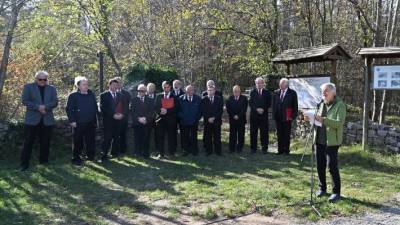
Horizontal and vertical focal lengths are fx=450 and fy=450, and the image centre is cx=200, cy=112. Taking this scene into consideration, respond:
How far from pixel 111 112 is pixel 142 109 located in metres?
0.64

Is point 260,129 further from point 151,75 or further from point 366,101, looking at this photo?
point 151,75

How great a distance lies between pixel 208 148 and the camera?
983 centimetres

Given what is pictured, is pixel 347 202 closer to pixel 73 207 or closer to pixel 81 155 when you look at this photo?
pixel 73 207

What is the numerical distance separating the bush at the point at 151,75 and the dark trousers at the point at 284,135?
388 centimetres

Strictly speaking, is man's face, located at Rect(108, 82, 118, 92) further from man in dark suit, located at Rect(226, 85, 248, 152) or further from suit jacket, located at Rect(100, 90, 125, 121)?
man in dark suit, located at Rect(226, 85, 248, 152)

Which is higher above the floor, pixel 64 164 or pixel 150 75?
pixel 150 75

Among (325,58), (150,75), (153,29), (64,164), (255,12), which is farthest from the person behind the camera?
(153,29)

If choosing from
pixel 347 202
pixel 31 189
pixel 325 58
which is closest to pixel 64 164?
pixel 31 189

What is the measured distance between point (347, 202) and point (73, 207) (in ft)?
11.8

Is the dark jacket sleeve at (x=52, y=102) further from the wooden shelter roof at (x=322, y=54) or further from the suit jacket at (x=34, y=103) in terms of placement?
the wooden shelter roof at (x=322, y=54)

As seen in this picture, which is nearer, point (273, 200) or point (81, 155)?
point (273, 200)

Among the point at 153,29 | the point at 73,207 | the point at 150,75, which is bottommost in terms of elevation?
the point at 73,207

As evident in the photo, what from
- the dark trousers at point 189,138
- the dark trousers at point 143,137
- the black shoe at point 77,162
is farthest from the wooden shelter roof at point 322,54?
the black shoe at point 77,162

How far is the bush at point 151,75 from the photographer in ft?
40.8
